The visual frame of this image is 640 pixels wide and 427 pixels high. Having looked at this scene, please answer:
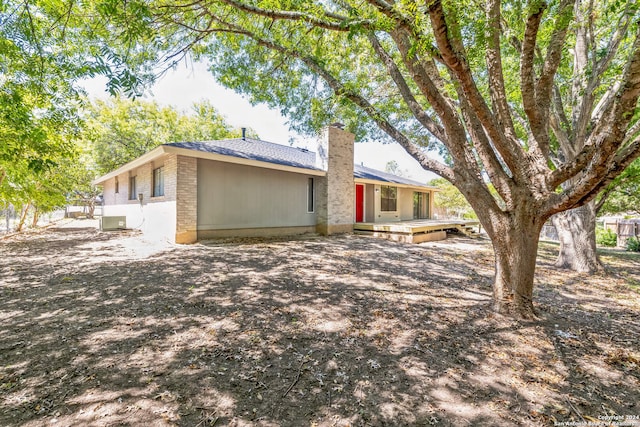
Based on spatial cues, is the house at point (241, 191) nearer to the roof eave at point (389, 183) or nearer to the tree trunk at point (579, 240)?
the roof eave at point (389, 183)

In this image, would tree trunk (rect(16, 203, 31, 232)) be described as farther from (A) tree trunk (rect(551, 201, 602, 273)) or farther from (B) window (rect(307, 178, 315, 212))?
(A) tree trunk (rect(551, 201, 602, 273))

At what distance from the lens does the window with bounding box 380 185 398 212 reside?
1573 centimetres

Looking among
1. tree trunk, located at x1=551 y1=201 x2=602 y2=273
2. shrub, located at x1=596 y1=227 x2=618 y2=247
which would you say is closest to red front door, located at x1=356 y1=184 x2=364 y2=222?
tree trunk, located at x1=551 y1=201 x2=602 y2=273

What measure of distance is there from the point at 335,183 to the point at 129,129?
17.4 meters

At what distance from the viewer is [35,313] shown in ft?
11.3

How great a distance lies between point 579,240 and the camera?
6.84 metres

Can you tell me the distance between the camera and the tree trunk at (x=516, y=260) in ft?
11.7

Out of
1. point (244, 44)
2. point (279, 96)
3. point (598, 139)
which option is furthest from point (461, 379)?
point (244, 44)

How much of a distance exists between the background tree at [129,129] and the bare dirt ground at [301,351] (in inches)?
712

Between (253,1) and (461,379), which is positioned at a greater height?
(253,1)

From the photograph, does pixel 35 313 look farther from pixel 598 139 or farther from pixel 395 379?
pixel 598 139

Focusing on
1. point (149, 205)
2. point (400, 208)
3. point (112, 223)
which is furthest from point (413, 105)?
point (112, 223)

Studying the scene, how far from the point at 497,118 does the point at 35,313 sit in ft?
21.3

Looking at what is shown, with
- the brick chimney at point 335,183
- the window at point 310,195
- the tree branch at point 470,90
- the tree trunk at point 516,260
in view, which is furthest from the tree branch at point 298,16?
the window at point 310,195
